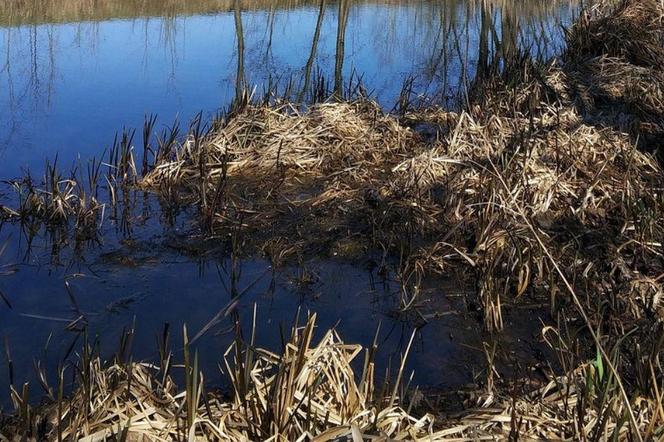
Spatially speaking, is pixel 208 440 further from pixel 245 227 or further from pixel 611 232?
pixel 611 232

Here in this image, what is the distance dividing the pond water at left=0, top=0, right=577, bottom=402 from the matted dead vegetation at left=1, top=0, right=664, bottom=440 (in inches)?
11.7

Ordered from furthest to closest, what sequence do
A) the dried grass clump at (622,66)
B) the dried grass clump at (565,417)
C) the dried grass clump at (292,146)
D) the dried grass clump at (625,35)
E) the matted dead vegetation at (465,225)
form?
the dried grass clump at (625,35) → the dried grass clump at (622,66) → the dried grass clump at (292,146) → the matted dead vegetation at (465,225) → the dried grass clump at (565,417)

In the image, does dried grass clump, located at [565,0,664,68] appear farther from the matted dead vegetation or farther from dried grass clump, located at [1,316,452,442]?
dried grass clump, located at [1,316,452,442]

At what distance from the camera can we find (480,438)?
2643 mm

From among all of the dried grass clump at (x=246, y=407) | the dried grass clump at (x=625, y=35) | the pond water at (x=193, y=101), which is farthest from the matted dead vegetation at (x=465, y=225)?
the dried grass clump at (x=625, y=35)

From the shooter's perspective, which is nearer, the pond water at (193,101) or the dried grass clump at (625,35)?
the pond water at (193,101)

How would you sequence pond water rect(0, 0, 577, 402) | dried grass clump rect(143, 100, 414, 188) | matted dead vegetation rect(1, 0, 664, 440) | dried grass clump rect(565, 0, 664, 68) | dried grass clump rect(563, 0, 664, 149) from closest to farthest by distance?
matted dead vegetation rect(1, 0, 664, 440) < pond water rect(0, 0, 577, 402) < dried grass clump rect(143, 100, 414, 188) < dried grass clump rect(563, 0, 664, 149) < dried grass clump rect(565, 0, 664, 68)

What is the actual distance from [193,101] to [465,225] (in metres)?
4.43

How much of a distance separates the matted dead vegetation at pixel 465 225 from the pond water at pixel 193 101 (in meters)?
0.30

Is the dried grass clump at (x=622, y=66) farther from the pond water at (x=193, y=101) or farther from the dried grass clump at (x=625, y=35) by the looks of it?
the pond water at (x=193, y=101)

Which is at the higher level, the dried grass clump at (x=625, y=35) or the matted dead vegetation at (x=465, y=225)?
the dried grass clump at (x=625, y=35)

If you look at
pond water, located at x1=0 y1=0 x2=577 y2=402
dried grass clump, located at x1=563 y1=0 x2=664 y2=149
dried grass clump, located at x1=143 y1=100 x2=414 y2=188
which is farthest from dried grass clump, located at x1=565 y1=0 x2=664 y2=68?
dried grass clump, located at x1=143 y1=100 x2=414 y2=188

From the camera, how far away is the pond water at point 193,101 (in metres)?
3.84

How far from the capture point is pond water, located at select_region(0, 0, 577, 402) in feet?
12.6
